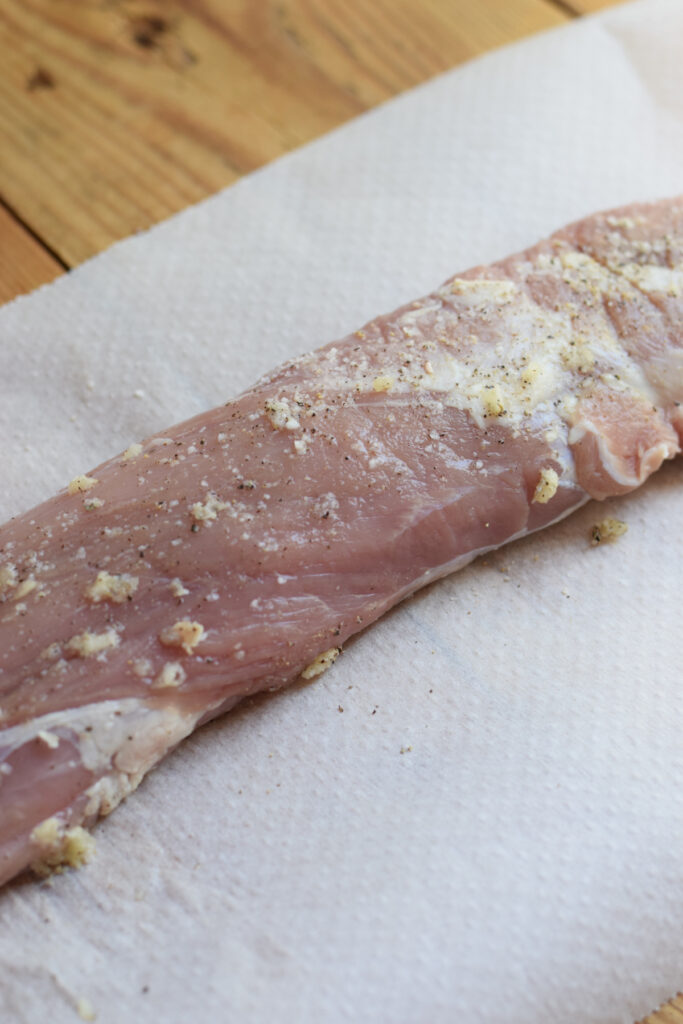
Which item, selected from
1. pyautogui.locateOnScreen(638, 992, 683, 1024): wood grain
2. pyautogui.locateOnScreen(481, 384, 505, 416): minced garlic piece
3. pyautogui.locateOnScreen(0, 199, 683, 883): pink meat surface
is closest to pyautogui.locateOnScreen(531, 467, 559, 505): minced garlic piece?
pyautogui.locateOnScreen(0, 199, 683, 883): pink meat surface

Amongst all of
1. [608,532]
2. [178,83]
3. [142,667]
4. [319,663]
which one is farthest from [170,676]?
[178,83]

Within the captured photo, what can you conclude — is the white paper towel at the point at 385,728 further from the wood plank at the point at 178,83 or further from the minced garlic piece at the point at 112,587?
the minced garlic piece at the point at 112,587

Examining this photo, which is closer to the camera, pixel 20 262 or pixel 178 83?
pixel 20 262

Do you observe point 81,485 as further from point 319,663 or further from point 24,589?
point 319,663

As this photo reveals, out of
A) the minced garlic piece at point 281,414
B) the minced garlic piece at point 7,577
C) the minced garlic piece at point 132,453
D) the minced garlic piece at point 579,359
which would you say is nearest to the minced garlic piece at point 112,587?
the minced garlic piece at point 7,577

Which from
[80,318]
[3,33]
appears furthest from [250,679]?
[3,33]

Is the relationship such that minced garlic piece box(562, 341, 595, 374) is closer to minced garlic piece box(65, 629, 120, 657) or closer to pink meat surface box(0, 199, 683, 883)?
pink meat surface box(0, 199, 683, 883)

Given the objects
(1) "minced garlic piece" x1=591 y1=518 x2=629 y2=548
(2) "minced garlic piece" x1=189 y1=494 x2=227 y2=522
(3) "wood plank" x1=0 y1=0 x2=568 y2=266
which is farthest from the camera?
(3) "wood plank" x1=0 y1=0 x2=568 y2=266
